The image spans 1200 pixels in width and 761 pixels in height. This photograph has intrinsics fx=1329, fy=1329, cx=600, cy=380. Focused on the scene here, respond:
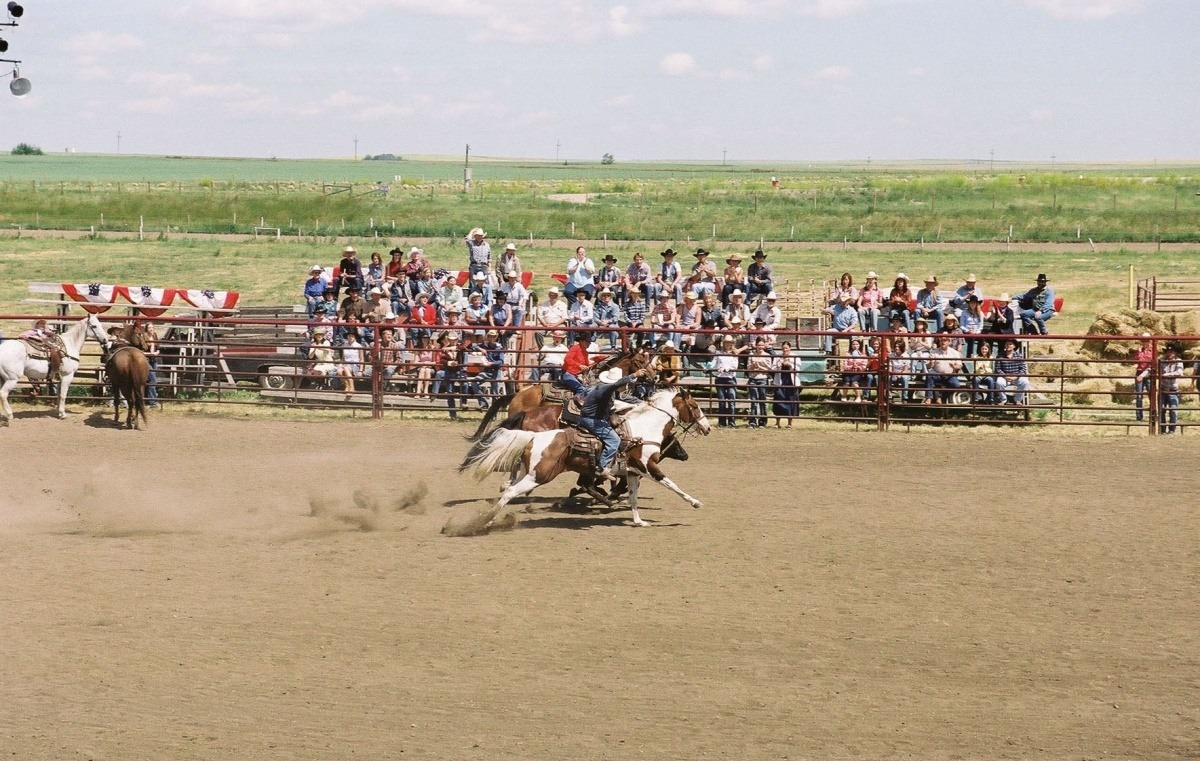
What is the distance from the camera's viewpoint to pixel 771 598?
906 centimetres

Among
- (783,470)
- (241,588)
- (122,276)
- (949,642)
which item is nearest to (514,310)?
(783,470)

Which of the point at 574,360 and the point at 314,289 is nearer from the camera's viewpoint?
the point at 574,360

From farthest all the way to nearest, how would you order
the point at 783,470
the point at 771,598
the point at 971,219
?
the point at 971,219 → the point at 783,470 → the point at 771,598

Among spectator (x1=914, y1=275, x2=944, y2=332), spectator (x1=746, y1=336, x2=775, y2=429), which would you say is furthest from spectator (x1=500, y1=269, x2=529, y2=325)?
spectator (x1=914, y1=275, x2=944, y2=332)

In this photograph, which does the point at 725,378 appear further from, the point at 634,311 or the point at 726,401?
the point at 634,311

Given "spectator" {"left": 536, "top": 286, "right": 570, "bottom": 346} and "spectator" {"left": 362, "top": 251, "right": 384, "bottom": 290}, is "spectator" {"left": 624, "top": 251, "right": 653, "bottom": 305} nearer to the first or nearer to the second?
"spectator" {"left": 536, "top": 286, "right": 570, "bottom": 346}

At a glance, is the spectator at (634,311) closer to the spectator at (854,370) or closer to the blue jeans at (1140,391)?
the spectator at (854,370)

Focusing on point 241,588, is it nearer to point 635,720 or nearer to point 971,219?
point 635,720

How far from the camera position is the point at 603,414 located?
35.8ft

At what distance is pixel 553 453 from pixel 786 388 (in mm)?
6708

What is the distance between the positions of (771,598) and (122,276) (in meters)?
29.6

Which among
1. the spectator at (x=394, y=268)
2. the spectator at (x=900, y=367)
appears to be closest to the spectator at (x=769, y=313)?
the spectator at (x=900, y=367)

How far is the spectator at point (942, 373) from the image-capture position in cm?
1655

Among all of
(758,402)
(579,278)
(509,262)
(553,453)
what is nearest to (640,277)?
(579,278)
